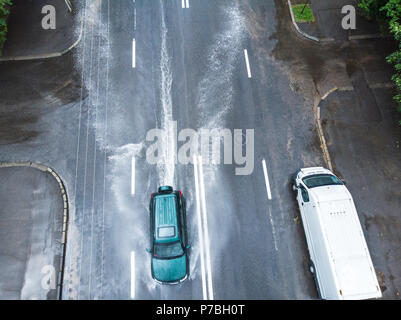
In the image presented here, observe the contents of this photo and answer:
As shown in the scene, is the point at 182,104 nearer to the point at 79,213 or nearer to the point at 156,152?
the point at 156,152

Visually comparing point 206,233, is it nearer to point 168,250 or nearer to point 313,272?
point 168,250

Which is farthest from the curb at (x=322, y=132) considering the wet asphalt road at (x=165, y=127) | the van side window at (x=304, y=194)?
the van side window at (x=304, y=194)

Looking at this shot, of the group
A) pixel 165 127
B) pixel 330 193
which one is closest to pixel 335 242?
pixel 330 193

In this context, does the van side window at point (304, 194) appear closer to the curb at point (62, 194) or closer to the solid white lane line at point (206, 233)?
the solid white lane line at point (206, 233)

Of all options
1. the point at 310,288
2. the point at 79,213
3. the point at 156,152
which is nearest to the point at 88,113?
the point at 156,152

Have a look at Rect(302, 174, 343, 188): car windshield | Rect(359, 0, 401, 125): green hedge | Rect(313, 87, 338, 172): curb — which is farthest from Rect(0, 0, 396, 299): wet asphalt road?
Rect(359, 0, 401, 125): green hedge

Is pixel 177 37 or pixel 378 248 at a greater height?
pixel 177 37

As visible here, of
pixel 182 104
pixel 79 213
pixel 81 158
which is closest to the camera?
pixel 79 213
